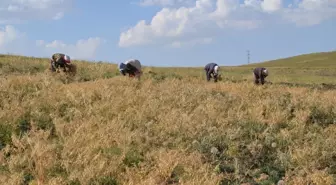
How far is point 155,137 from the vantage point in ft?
22.3

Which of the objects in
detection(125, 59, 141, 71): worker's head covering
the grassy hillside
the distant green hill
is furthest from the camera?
the distant green hill

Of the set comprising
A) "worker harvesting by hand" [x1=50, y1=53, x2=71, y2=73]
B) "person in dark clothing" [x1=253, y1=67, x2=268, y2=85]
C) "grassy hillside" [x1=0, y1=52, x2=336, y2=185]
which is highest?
"worker harvesting by hand" [x1=50, y1=53, x2=71, y2=73]

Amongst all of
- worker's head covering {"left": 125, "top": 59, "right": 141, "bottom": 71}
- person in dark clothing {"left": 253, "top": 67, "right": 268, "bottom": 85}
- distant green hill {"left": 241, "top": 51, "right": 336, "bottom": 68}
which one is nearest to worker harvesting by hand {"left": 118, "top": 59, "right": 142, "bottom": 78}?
worker's head covering {"left": 125, "top": 59, "right": 141, "bottom": 71}

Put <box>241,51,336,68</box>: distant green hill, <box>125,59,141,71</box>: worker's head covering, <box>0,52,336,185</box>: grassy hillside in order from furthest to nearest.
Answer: <box>241,51,336,68</box>: distant green hill → <box>125,59,141,71</box>: worker's head covering → <box>0,52,336,185</box>: grassy hillside

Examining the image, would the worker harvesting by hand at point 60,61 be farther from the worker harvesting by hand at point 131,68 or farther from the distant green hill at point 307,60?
the distant green hill at point 307,60

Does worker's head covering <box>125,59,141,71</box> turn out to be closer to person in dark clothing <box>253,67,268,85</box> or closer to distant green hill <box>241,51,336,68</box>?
person in dark clothing <box>253,67,268,85</box>

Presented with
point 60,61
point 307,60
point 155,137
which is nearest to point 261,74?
point 60,61

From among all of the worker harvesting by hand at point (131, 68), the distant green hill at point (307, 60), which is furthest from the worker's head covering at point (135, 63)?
the distant green hill at point (307, 60)

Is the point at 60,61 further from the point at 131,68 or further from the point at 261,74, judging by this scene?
the point at 261,74

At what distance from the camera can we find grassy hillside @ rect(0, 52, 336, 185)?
559cm

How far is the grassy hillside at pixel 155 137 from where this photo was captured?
5585 millimetres

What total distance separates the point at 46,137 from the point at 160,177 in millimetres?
1874

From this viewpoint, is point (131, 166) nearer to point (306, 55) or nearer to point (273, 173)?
point (273, 173)

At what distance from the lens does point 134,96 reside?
9.12 m
